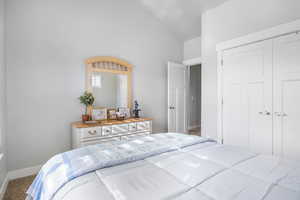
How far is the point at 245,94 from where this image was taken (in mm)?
2570

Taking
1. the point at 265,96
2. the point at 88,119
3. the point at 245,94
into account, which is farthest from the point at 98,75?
the point at 265,96

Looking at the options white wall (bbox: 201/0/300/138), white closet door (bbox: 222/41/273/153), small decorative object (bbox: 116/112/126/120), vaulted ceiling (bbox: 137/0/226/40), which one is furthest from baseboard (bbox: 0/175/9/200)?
vaulted ceiling (bbox: 137/0/226/40)

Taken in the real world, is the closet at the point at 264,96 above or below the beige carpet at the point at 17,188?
above

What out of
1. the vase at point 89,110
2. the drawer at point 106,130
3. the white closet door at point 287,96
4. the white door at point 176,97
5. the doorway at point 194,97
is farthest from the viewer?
the doorway at point 194,97

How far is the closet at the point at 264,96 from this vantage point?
211 cm

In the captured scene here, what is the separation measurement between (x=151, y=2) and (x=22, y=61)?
274cm

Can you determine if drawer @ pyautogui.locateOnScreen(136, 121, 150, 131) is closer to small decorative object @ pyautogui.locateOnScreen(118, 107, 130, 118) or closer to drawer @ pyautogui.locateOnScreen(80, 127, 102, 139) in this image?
small decorative object @ pyautogui.locateOnScreen(118, 107, 130, 118)

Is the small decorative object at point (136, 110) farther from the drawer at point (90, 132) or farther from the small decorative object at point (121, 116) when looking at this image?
the drawer at point (90, 132)

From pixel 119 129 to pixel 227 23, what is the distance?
273cm

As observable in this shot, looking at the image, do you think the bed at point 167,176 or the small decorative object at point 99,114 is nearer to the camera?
the bed at point 167,176

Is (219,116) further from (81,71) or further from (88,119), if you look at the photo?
(81,71)

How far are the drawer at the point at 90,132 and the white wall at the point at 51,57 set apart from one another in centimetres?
48

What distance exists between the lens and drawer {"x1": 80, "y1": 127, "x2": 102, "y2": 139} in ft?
7.96

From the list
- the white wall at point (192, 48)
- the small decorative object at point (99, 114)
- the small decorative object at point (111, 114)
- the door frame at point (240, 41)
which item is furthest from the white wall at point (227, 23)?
the small decorative object at point (99, 114)
